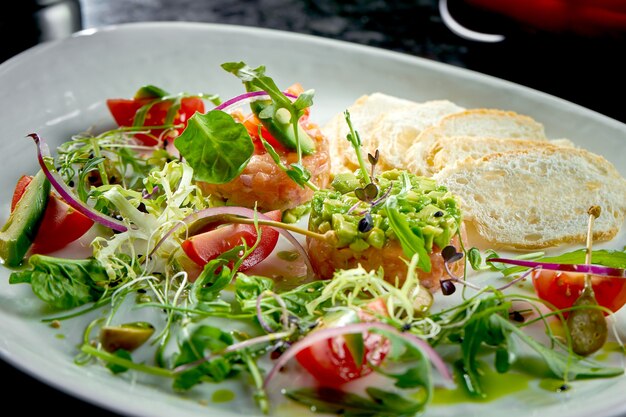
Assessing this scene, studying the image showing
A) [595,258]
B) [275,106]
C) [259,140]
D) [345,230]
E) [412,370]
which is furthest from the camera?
[259,140]

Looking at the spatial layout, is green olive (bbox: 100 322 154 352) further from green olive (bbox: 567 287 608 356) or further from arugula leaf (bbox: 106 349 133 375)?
green olive (bbox: 567 287 608 356)

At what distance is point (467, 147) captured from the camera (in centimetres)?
342

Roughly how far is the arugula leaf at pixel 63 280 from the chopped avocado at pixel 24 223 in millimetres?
137

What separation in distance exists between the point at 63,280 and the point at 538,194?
1.86 m

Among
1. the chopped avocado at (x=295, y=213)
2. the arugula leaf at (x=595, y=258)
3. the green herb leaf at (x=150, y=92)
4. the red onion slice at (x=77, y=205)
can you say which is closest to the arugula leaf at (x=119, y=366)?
the red onion slice at (x=77, y=205)

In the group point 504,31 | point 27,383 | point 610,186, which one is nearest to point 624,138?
point 610,186

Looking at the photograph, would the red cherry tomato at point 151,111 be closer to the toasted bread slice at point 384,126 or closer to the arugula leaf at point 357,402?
the toasted bread slice at point 384,126

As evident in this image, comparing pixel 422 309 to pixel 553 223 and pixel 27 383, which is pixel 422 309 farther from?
pixel 27 383

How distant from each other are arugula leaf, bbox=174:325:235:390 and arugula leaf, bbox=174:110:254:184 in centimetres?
79

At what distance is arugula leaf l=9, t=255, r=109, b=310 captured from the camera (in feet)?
8.29

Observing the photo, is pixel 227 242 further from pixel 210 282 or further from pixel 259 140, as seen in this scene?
pixel 259 140

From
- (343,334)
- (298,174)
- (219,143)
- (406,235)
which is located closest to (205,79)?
(219,143)

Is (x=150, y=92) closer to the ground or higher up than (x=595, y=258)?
higher up

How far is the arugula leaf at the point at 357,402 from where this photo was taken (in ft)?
7.03
